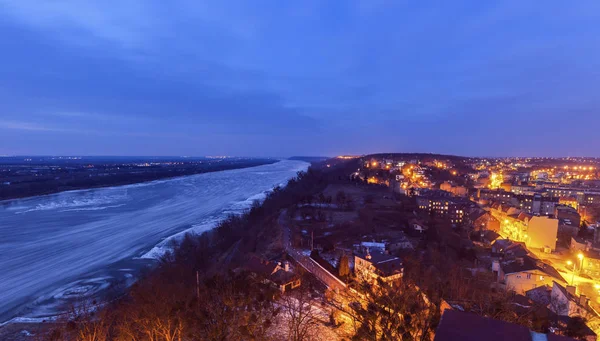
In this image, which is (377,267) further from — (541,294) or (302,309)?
(541,294)

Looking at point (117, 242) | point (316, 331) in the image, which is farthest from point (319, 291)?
point (117, 242)

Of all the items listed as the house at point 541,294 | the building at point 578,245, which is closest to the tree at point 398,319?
the house at point 541,294

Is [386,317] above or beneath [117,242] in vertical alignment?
above

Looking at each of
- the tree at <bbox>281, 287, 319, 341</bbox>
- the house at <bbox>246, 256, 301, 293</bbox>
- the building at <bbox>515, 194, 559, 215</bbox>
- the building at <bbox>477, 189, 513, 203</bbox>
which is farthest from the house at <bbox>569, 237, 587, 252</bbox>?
the house at <bbox>246, 256, 301, 293</bbox>

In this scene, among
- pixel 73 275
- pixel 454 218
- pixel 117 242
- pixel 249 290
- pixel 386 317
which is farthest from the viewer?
pixel 454 218

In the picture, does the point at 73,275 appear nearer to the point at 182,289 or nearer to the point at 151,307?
the point at 182,289

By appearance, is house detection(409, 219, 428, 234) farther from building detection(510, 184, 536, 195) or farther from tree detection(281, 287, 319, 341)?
building detection(510, 184, 536, 195)
